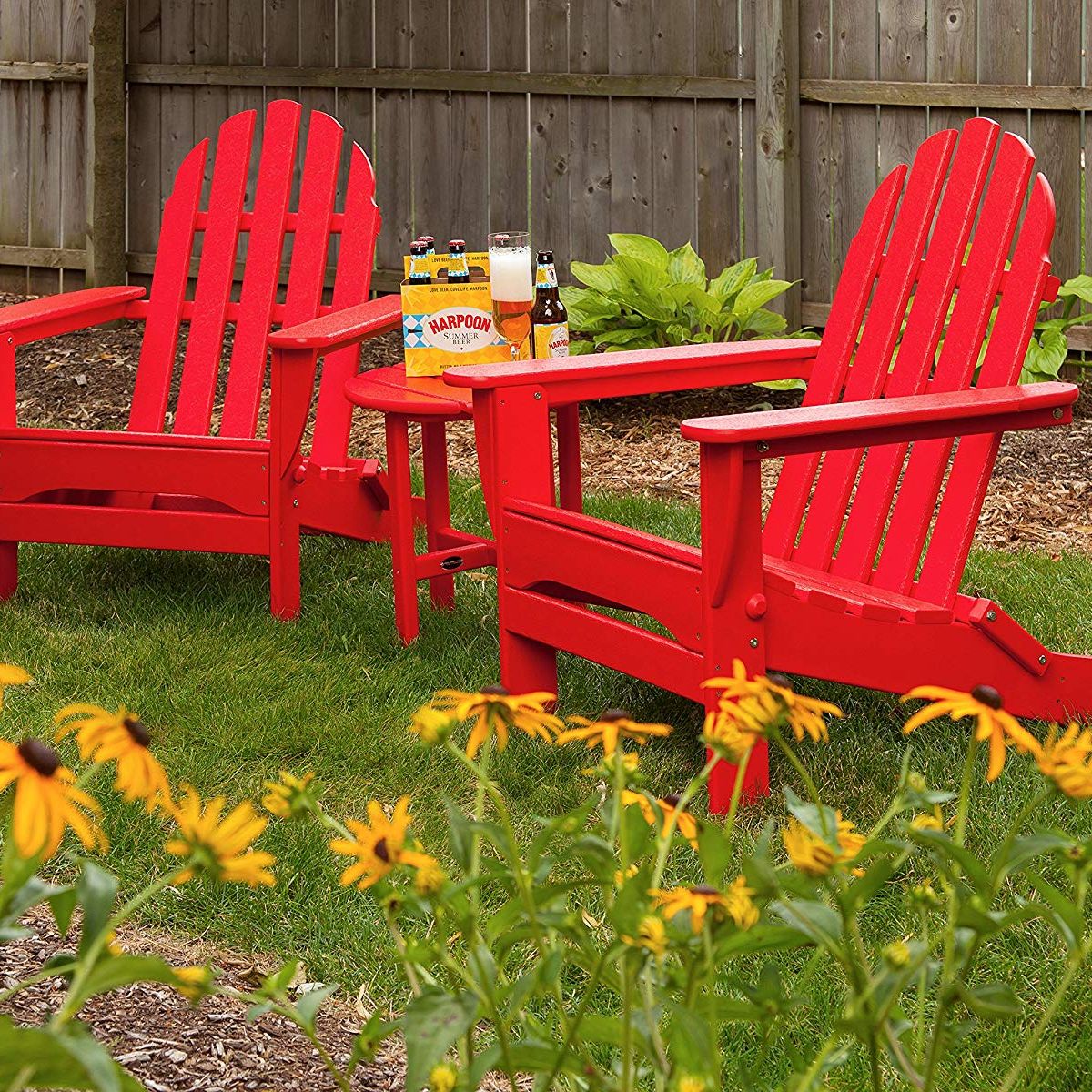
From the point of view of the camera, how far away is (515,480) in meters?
3.39

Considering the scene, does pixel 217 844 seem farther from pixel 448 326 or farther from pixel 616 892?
pixel 448 326

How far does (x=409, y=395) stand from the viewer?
379cm

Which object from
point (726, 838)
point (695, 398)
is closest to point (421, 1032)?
point (726, 838)

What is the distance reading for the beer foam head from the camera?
12.2 ft

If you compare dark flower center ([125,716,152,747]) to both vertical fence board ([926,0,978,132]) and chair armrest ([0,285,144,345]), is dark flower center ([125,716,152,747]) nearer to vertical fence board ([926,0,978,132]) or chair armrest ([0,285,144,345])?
chair armrest ([0,285,144,345])

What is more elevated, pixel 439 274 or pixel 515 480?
pixel 439 274

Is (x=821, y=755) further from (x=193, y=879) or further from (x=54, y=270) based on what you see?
(x=54, y=270)

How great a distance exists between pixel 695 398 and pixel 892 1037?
5464mm

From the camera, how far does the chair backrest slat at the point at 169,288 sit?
15.1 ft

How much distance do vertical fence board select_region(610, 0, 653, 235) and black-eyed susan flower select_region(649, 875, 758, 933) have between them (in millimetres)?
6430

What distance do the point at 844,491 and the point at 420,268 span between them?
1.18m

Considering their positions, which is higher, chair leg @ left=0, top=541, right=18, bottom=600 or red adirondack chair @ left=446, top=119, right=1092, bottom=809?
red adirondack chair @ left=446, top=119, right=1092, bottom=809

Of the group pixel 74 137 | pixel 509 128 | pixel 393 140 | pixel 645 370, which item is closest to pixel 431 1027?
pixel 645 370

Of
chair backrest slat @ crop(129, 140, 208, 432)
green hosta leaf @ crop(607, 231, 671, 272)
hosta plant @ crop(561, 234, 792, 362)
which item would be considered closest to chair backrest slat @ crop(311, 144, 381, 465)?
chair backrest slat @ crop(129, 140, 208, 432)
